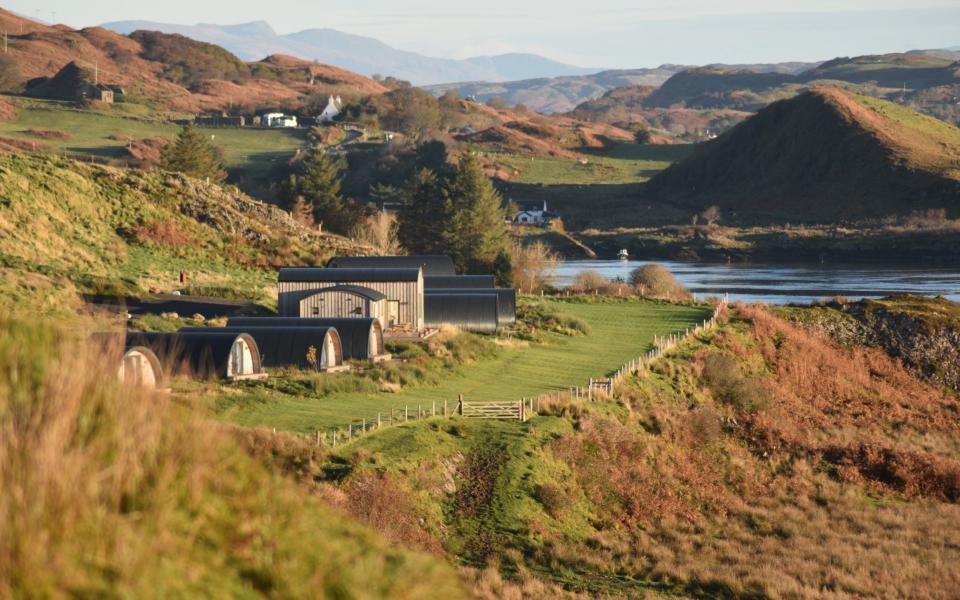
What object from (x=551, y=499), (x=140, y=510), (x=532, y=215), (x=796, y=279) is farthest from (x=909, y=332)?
(x=532, y=215)

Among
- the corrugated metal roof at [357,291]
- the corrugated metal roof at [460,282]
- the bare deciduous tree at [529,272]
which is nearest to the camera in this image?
the corrugated metal roof at [357,291]

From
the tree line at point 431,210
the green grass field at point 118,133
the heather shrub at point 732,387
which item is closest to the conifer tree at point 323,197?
the tree line at point 431,210

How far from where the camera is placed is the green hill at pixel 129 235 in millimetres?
54125

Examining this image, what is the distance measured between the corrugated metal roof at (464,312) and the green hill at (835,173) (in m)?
115

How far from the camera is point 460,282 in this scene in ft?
214

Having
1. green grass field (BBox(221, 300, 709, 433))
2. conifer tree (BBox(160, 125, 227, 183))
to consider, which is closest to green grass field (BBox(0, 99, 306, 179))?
conifer tree (BBox(160, 125, 227, 183))

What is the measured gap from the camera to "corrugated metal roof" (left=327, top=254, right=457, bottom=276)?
2420 inches

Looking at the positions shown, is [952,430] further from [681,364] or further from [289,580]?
[289,580]

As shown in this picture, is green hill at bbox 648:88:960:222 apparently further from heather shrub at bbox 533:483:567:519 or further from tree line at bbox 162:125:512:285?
heather shrub at bbox 533:483:567:519

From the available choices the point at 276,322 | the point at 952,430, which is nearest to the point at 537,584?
the point at 276,322

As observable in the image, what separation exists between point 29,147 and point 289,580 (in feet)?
412

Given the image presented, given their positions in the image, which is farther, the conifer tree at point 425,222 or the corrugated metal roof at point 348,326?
the conifer tree at point 425,222

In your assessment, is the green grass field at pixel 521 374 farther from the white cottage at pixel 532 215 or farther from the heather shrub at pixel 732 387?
the white cottage at pixel 532 215

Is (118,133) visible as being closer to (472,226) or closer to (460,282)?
(472,226)
